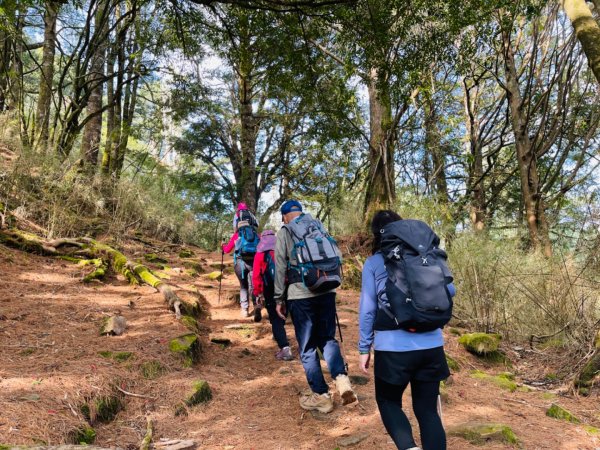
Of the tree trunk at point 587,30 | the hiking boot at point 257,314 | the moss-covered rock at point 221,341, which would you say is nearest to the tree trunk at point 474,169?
the tree trunk at point 587,30

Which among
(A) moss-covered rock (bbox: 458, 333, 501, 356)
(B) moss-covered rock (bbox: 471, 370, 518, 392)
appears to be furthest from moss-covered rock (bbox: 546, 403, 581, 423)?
(A) moss-covered rock (bbox: 458, 333, 501, 356)

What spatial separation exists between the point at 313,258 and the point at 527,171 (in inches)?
383

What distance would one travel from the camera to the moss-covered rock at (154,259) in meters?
9.74

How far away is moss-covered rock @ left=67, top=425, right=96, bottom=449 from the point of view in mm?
3104

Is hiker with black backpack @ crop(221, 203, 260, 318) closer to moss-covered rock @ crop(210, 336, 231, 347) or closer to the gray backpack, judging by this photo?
moss-covered rock @ crop(210, 336, 231, 347)

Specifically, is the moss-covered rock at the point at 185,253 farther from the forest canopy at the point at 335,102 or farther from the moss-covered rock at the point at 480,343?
the moss-covered rock at the point at 480,343

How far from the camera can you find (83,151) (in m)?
11.6

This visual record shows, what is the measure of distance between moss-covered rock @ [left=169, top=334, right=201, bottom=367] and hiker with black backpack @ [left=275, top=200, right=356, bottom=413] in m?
1.55

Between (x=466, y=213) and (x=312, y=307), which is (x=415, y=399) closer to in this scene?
(x=312, y=307)

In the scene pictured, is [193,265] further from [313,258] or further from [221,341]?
[313,258]

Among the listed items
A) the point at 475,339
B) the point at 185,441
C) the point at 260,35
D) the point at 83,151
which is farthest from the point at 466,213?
the point at 185,441

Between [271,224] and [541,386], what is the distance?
16.7 meters

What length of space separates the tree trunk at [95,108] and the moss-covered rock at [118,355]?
770cm

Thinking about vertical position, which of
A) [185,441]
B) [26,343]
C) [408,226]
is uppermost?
[408,226]
